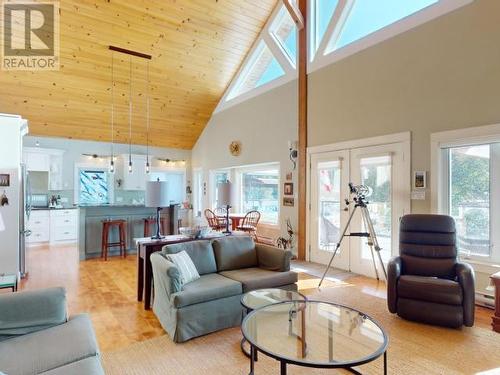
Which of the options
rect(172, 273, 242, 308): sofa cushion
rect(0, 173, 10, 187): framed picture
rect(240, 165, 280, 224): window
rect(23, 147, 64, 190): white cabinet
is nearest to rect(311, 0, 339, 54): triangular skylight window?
rect(240, 165, 280, 224): window

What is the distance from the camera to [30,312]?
192 centimetres

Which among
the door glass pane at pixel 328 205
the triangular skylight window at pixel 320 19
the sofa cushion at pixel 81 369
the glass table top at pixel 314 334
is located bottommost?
the glass table top at pixel 314 334

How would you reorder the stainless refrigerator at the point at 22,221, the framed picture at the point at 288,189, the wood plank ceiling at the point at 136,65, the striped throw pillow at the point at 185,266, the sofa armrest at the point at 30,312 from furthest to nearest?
the framed picture at the point at 288,189
the wood plank ceiling at the point at 136,65
the stainless refrigerator at the point at 22,221
the striped throw pillow at the point at 185,266
the sofa armrest at the point at 30,312

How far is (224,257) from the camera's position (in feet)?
11.3

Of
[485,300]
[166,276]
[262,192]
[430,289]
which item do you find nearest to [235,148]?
[262,192]

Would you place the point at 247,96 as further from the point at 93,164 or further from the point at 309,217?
the point at 93,164

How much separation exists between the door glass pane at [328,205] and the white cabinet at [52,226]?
608 centimetres

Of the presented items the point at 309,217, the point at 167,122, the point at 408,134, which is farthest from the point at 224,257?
the point at 167,122

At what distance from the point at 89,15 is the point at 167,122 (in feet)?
11.0

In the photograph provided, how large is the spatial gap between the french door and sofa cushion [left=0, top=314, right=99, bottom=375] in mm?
3937

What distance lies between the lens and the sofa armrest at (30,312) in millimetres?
1865

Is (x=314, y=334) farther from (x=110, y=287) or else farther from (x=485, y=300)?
(x=110, y=287)

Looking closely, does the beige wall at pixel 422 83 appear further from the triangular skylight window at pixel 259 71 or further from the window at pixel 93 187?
the window at pixel 93 187

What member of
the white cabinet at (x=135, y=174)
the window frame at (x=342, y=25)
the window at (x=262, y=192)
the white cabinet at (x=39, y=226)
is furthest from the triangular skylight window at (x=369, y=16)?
the white cabinet at (x=39, y=226)
